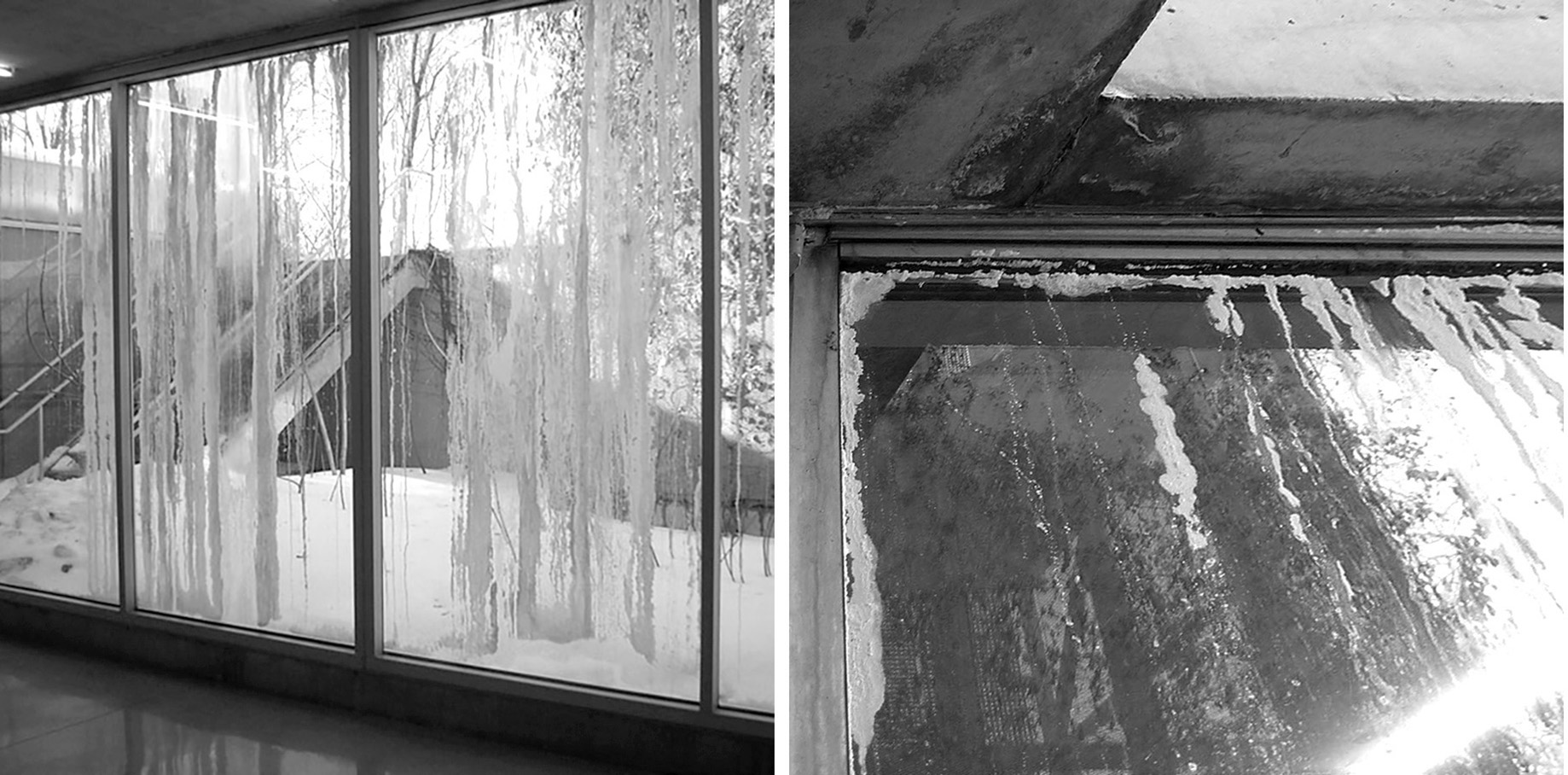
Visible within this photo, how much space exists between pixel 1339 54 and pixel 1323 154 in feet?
0.19

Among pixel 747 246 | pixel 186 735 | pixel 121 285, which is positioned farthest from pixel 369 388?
pixel 747 246

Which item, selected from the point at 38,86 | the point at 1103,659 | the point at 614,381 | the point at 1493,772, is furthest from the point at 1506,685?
the point at 38,86

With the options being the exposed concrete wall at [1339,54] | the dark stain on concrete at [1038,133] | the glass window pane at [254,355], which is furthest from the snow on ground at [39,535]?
the exposed concrete wall at [1339,54]

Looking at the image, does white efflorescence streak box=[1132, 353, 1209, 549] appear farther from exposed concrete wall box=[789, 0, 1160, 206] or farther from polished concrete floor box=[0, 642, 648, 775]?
polished concrete floor box=[0, 642, 648, 775]

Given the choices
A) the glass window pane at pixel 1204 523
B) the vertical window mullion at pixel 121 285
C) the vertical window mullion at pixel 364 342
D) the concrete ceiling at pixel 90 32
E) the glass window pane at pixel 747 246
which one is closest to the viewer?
the glass window pane at pixel 1204 523

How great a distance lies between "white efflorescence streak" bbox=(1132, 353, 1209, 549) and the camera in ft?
1.70

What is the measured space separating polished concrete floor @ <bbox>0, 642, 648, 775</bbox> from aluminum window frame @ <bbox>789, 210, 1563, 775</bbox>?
1300 mm

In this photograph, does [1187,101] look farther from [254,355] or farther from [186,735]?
[254,355]

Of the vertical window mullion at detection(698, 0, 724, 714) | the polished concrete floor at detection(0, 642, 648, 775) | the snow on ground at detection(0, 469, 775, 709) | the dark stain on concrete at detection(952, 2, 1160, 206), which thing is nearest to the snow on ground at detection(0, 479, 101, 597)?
the polished concrete floor at detection(0, 642, 648, 775)

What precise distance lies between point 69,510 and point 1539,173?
179 cm

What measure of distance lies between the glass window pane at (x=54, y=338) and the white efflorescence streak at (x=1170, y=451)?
4.52 ft

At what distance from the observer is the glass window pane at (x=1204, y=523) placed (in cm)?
46

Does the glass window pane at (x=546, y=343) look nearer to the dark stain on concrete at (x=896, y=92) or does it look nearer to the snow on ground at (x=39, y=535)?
the snow on ground at (x=39, y=535)

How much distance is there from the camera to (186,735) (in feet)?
4.56
